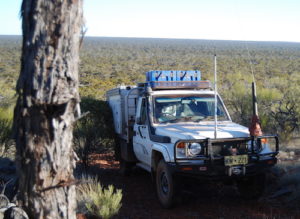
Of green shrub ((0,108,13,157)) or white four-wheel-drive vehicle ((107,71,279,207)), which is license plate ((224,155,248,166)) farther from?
green shrub ((0,108,13,157))

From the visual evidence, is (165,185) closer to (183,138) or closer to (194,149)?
(194,149)

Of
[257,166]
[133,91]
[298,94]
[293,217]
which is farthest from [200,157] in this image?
[298,94]

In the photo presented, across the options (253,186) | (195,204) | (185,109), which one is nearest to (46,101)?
(195,204)

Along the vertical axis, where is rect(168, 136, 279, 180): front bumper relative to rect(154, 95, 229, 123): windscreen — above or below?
below

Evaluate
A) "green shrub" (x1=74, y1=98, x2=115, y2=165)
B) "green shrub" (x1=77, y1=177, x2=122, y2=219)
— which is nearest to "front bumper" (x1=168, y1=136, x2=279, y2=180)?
"green shrub" (x1=77, y1=177, x2=122, y2=219)

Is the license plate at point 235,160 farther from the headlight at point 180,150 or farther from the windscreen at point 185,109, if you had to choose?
the windscreen at point 185,109

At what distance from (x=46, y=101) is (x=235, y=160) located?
3394 mm

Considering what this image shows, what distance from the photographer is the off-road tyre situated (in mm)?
6871

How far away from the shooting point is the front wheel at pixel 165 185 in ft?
20.6

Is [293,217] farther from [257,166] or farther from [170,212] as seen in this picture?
[170,212]

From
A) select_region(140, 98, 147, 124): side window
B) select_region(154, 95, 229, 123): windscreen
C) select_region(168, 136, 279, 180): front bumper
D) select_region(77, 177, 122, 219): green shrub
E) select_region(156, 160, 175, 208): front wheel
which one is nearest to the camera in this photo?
select_region(77, 177, 122, 219): green shrub

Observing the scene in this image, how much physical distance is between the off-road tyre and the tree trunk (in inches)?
154

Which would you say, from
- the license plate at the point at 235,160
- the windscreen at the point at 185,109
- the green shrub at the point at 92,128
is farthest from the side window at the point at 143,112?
the green shrub at the point at 92,128

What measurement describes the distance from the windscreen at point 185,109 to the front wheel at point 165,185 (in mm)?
1039
